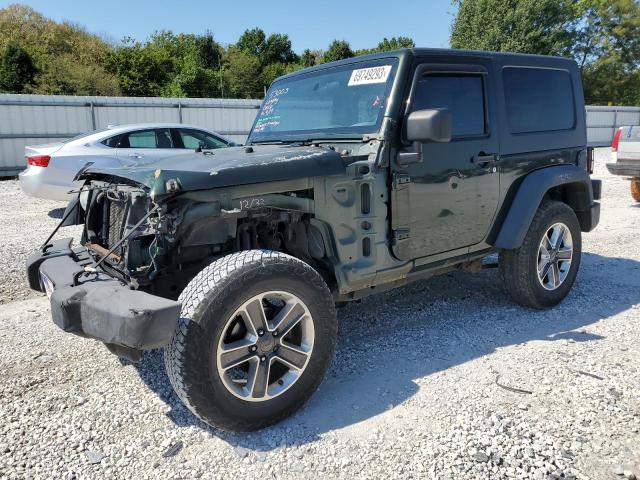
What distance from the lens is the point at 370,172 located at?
3367 millimetres

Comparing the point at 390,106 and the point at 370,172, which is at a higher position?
the point at 390,106

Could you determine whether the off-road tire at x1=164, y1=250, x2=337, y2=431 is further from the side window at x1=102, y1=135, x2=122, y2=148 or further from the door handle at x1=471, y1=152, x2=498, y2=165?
the side window at x1=102, y1=135, x2=122, y2=148

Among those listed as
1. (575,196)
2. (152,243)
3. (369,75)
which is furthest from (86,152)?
(575,196)

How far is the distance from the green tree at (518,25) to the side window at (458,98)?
113 ft

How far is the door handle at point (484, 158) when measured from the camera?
13.0ft

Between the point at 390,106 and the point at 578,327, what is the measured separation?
2.38 m

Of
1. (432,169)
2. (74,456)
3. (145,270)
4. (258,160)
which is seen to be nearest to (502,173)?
(432,169)

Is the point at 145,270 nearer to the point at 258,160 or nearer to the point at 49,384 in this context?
the point at 258,160

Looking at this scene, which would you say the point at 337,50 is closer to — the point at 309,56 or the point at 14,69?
the point at 309,56

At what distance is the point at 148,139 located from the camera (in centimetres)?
895

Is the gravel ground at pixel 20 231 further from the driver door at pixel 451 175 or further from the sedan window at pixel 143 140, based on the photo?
the driver door at pixel 451 175

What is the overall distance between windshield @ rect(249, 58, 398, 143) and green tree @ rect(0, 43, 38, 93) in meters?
34.9

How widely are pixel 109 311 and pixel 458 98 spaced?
9.29 feet

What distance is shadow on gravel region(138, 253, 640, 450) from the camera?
9.92ft
